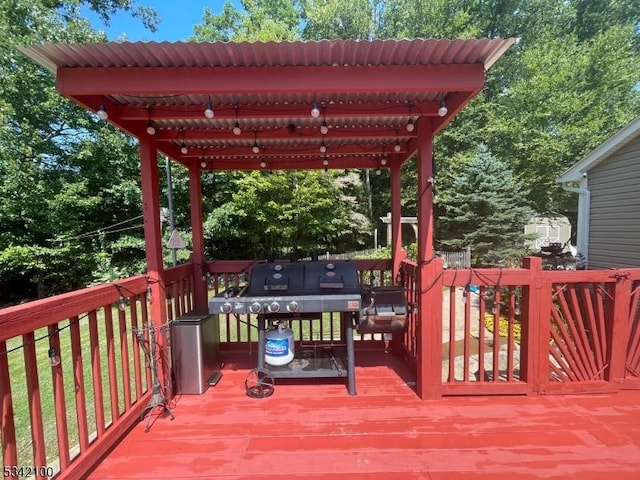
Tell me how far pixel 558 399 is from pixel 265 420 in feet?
7.07

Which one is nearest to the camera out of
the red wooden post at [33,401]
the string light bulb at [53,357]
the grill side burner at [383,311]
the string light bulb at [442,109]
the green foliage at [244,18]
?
the red wooden post at [33,401]

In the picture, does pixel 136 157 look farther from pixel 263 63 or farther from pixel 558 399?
pixel 558 399

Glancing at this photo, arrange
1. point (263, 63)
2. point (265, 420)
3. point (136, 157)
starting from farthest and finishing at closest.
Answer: point (136, 157) < point (265, 420) < point (263, 63)

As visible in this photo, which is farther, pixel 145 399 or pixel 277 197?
pixel 277 197

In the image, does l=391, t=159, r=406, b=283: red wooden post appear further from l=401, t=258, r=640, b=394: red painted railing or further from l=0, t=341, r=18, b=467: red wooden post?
l=0, t=341, r=18, b=467: red wooden post

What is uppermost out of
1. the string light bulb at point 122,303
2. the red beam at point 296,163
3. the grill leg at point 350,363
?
the red beam at point 296,163

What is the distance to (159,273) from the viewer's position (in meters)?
2.56

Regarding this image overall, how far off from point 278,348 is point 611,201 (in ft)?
30.3

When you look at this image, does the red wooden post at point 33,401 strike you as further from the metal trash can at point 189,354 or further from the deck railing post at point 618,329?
the deck railing post at point 618,329

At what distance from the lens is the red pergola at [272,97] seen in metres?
1.79

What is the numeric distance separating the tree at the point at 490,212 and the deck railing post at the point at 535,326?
11671mm

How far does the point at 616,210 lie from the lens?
25.1 feet

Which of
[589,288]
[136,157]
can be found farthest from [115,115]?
[136,157]

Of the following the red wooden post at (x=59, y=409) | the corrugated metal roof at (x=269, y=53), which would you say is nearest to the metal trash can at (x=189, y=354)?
the red wooden post at (x=59, y=409)
